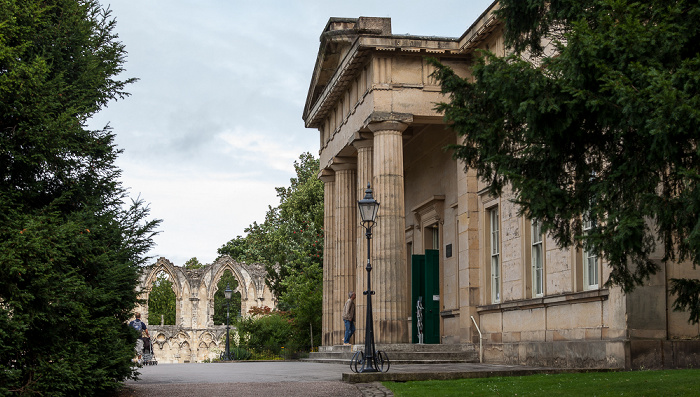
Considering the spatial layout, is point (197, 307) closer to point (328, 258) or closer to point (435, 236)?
point (328, 258)

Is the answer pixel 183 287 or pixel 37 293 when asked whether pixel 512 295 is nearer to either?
pixel 37 293

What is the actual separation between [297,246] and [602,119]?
38.1m

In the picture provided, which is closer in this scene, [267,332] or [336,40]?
[336,40]

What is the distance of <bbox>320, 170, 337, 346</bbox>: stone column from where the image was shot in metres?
29.1

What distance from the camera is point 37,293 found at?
11594 mm

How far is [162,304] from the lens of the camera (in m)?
77.8

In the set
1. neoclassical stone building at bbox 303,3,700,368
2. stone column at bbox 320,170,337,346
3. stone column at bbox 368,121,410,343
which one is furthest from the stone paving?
stone column at bbox 320,170,337,346

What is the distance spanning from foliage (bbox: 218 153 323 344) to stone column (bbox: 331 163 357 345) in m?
8.40

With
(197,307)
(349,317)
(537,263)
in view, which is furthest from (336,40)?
(197,307)

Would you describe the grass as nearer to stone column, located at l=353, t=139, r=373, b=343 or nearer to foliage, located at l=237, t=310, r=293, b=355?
stone column, located at l=353, t=139, r=373, b=343

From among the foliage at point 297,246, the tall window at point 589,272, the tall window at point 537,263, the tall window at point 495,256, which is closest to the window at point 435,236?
the tall window at point 495,256

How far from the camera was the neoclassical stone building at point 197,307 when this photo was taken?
169ft

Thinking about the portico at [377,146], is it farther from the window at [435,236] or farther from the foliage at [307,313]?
the foliage at [307,313]

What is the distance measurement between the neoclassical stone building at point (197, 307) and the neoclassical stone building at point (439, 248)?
2384cm
